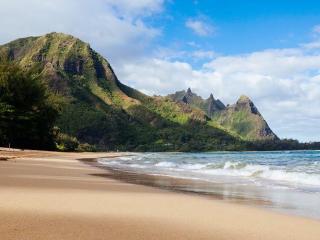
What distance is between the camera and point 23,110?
4925 cm

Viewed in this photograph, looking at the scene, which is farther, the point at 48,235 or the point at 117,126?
the point at 117,126

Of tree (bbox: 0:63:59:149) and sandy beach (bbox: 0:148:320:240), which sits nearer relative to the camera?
sandy beach (bbox: 0:148:320:240)

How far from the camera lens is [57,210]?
6.07m

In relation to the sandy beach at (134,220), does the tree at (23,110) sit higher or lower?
higher

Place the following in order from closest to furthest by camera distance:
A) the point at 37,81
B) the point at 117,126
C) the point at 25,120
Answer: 1. the point at 25,120
2. the point at 37,81
3. the point at 117,126

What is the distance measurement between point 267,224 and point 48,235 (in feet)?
10.0

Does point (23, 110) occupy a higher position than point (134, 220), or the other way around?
point (23, 110)

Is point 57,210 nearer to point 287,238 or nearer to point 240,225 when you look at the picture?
→ point 240,225

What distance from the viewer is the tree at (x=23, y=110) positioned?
155 ft

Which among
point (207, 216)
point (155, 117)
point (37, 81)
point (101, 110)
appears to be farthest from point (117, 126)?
point (207, 216)

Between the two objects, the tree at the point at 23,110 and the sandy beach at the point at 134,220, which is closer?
the sandy beach at the point at 134,220

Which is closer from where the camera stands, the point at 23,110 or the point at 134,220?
the point at 134,220

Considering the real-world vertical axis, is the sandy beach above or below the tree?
below

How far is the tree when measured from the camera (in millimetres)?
47188
